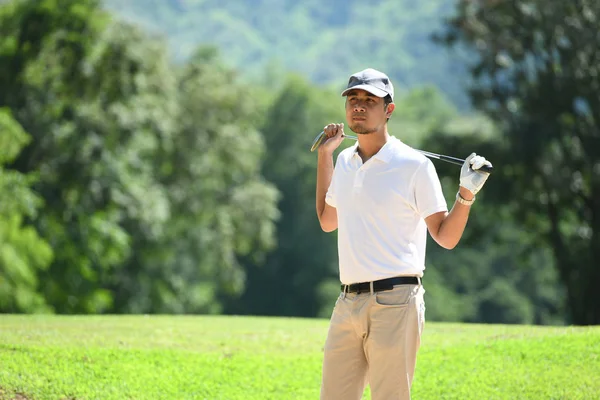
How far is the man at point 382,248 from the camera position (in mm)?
4871

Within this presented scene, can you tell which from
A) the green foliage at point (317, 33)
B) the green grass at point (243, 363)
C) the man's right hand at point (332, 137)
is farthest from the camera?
the green foliage at point (317, 33)

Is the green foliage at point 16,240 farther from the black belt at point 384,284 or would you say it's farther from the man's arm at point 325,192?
the black belt at point 384,284

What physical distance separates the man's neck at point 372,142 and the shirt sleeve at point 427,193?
30 centimetres

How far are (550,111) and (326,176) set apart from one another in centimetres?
2328

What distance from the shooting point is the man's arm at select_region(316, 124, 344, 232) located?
210 inches

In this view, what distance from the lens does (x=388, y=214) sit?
4902 mm

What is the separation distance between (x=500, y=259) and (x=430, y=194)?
5820 cm

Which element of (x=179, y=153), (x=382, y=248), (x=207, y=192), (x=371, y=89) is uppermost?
(x=179, y=153)

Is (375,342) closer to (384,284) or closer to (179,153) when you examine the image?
(384,284)

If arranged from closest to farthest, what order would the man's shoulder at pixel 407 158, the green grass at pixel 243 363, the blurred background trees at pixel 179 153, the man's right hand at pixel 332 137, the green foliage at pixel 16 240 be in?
the man's shoulder at pixel 407 158, the man's right hand at pixel 332 137, the green grass at pixel 243 363, the green foliage at pixel 16 240, the blurred background trees at pixel 179 153

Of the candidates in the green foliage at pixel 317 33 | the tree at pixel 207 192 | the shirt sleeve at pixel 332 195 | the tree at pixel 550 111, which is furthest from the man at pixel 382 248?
the green foliage at pixel 317 33

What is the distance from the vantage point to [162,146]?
35125 mm

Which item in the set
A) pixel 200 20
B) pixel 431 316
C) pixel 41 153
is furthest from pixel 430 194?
pixel 200 20

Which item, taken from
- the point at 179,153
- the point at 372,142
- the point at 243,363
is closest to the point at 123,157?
the point at 179,153
